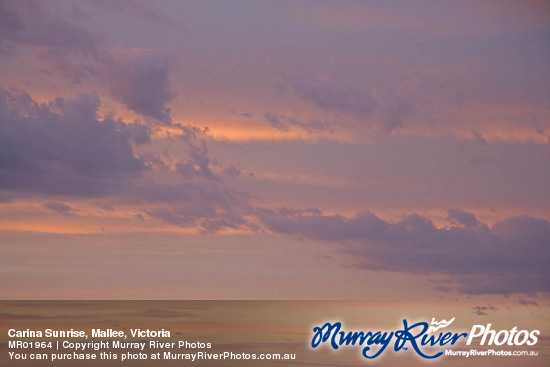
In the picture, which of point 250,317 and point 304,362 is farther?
point 250,317

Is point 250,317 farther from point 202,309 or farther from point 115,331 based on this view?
point 115,331

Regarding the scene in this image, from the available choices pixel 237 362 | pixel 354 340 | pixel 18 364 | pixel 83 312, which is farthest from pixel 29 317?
pixel 354 340

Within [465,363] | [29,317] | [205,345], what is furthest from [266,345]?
[29,317]

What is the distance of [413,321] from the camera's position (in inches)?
1956

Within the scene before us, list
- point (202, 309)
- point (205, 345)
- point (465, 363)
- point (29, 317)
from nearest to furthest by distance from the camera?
point (465, 363) → point (205, 345) → point (29, 317) → point (202, 309)

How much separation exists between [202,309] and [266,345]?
28.9 m

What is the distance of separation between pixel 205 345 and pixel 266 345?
5.04m

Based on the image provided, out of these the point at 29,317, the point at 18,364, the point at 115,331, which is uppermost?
the point at 29,317

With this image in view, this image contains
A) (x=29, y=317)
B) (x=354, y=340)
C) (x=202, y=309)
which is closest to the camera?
(x=354, y=340)

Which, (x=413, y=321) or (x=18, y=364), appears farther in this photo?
(x=18, y=364)

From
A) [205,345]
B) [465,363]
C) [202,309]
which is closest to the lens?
[465,363]

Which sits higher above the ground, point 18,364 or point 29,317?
point 29,317

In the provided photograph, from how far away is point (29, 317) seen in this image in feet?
269

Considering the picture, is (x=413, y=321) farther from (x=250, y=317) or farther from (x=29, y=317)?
(x=29, y=317)
